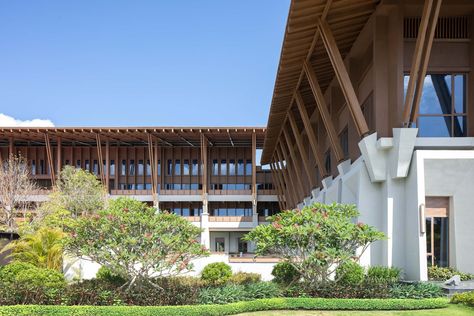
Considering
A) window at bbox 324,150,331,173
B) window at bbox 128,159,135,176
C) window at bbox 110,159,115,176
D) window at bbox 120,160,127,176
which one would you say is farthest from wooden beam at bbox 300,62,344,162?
window at bbox 110,159,115,176

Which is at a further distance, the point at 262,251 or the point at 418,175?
the point at 418,175

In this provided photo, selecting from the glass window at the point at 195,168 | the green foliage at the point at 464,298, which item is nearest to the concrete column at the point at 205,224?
the glass window at the point at 195,168

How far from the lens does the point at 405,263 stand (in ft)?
65.8

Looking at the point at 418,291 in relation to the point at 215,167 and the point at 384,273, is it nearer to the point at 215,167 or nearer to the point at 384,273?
the point at 384,273

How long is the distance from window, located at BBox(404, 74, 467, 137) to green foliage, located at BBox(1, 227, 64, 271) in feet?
53.8

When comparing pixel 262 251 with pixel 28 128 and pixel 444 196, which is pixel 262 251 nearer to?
pixel 444 196

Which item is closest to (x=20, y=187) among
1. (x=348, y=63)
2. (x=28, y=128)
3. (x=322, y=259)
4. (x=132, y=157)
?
Result: (x=28, y=128)

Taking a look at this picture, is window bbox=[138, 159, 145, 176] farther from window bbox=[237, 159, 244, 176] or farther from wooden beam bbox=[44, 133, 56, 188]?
window bbox=[237, 159, 244, 176]

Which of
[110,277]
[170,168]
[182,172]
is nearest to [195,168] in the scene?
[182,172]

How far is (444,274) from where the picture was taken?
19.4 m

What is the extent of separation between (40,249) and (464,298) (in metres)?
17.0

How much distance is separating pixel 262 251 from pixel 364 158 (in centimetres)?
668

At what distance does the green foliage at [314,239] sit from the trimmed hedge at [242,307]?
1.55m

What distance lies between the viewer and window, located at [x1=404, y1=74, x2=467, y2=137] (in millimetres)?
20875
